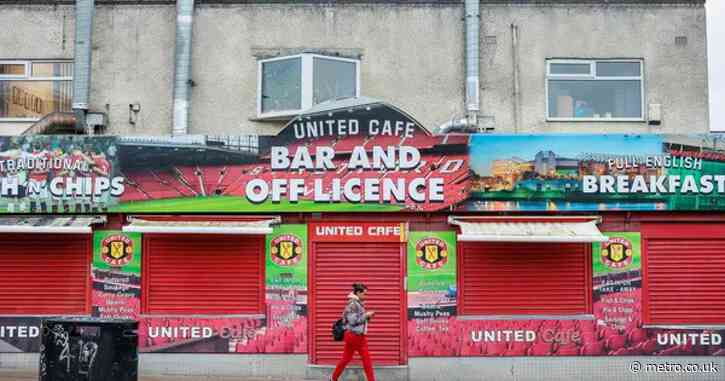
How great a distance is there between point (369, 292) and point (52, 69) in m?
7.73

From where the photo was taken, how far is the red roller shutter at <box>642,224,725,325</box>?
14898 millimetres

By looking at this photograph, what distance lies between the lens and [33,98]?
56.3ft

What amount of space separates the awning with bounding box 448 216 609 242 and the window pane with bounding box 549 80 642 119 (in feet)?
9.03

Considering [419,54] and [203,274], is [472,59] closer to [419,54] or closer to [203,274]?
[419,54]

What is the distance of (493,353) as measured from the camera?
14.8 m

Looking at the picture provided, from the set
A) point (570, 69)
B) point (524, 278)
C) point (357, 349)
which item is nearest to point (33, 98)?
point (357, 349)

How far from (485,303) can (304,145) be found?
4104mm

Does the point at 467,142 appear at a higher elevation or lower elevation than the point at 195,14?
lower

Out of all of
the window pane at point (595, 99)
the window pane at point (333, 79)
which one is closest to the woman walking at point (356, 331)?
the window pane at point (333, 79)

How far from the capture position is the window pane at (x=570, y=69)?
16688 millimetres

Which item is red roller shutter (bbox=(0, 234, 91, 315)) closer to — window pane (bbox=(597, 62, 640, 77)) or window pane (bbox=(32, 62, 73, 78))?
window pane (bbox=(32, 62, 73, 78))

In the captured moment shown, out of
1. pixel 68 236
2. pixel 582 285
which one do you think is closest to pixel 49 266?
pixel 68 236

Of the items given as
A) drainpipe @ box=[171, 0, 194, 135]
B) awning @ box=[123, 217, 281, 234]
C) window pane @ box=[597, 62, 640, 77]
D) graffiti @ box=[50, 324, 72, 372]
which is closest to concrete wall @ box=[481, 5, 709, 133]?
window pane @ box=[597, 62, 640, 77]

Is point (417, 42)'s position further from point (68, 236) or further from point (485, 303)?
point (68, 236)
